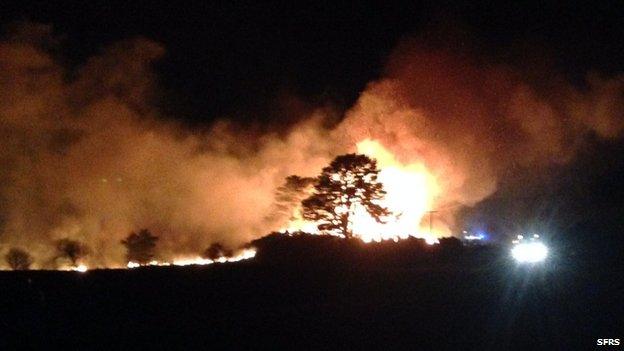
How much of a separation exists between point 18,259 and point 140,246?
8897mm

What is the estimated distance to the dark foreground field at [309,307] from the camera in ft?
34.5

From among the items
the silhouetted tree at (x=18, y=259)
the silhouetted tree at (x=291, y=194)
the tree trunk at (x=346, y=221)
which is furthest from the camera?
the silhouetted tree at (x=291, y=194)

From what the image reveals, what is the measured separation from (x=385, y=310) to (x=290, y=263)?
19.6 ft

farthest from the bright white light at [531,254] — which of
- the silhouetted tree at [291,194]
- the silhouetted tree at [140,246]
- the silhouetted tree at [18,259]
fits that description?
the silhouetted tree at [140,246]

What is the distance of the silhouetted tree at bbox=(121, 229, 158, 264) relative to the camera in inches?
1452

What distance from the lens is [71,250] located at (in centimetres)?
3400

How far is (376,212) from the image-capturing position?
33969 mm

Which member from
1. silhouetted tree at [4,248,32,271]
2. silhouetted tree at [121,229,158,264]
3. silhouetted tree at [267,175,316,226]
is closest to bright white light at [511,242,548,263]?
silhouetted tree at [267,175,316,226]

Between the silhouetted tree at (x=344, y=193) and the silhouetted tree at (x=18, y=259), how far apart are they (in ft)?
43.3

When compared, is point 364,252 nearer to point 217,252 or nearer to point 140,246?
point 217,252

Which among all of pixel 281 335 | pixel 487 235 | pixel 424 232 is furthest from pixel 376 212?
pixel 281 335

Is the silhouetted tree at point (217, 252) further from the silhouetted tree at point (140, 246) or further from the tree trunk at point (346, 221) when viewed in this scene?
the tree trunk at point (346, 221)

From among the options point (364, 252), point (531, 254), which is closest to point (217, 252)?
point (364, 252)

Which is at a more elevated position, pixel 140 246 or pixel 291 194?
pixel 291 194
